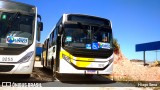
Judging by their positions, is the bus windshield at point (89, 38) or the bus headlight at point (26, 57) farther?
the bus windshield at point (89, 38)

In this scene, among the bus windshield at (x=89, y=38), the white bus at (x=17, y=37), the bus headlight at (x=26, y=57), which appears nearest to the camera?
the white bus at (x=17, y=37)

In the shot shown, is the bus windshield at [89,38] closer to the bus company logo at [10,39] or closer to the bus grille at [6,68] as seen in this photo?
the bus company logo at [10,39]

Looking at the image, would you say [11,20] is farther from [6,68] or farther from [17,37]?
[6,68]

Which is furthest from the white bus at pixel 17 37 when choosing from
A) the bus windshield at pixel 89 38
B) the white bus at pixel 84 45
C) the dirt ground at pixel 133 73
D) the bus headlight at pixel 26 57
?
the dirt ground at pixel 133 73

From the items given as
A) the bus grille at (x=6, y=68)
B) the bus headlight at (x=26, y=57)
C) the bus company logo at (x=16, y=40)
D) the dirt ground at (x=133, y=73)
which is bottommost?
the dirt ground at (x=133, y=73)

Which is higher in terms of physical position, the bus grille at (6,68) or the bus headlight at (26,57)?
the bus headlight at (26,57)

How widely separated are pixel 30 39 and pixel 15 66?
1405mm

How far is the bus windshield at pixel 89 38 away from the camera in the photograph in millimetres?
12750

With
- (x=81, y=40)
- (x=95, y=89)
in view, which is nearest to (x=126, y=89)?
(x=95, y=89)

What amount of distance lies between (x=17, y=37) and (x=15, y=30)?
37 cm

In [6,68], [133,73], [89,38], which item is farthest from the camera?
[133,73]

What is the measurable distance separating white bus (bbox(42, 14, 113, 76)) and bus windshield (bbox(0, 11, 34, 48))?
165 cm

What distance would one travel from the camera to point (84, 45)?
12.8m

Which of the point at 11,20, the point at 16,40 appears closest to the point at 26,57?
the point at 16,40
